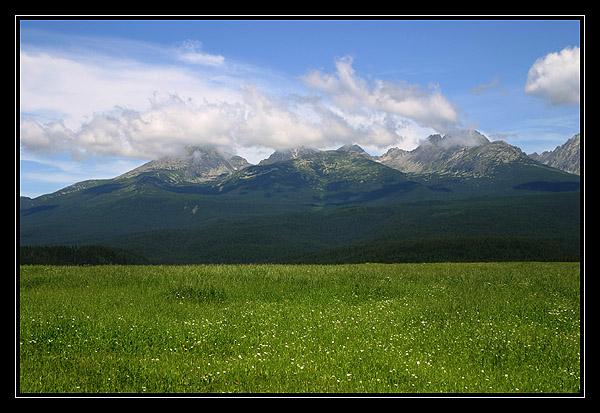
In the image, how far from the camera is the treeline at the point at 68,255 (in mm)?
153962

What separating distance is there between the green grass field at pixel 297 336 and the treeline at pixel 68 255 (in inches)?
5172

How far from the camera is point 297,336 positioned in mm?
13891

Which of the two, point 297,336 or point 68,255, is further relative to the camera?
point 68,255

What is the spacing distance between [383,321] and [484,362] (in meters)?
4.36

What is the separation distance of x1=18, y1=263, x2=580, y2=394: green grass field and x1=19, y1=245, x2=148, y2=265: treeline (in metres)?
131

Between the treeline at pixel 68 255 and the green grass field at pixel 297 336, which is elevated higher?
the green grass field at pixel 297 336

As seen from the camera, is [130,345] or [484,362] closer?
[484,362]

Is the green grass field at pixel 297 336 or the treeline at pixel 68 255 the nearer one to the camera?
the green grass field at pixel 297 336

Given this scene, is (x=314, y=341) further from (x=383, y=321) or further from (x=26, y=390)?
(x=26, y=390)

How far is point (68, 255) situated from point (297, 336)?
184m

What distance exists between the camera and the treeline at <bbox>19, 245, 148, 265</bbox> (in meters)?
154
